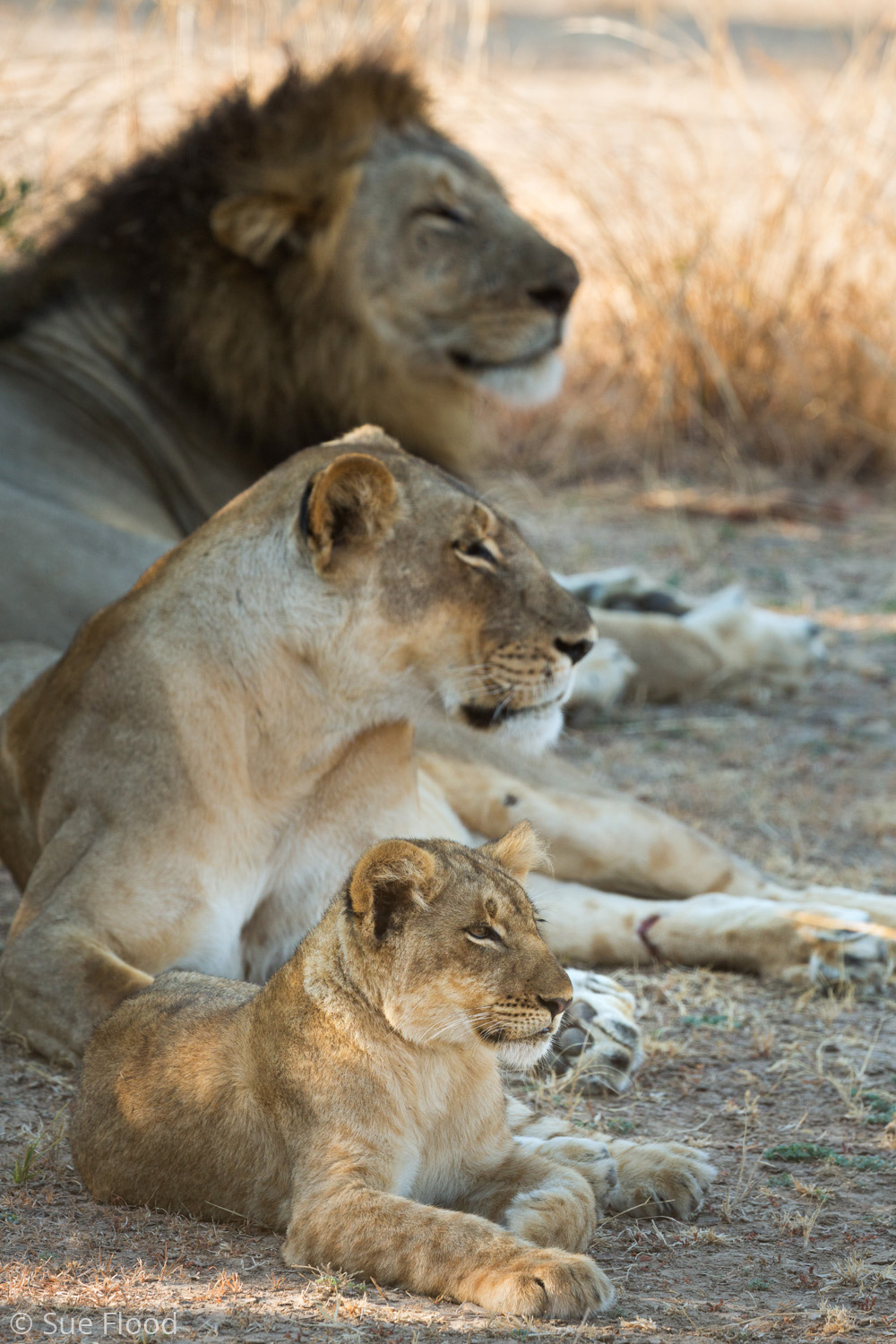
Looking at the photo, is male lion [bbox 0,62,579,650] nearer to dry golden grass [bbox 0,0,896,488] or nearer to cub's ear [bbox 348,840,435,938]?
dry golden grass [bbox 0,0,896,488]

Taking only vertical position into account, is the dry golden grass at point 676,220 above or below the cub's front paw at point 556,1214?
above

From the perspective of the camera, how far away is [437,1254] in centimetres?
A: 216

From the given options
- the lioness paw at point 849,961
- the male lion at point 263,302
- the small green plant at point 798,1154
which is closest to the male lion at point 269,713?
the small green plant at point 798,1154

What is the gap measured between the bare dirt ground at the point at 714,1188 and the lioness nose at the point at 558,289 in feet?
4.24

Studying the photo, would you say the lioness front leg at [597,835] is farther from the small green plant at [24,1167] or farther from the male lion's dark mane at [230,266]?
the male lion's dark mane at [230,266]

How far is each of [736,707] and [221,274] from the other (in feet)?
7.00

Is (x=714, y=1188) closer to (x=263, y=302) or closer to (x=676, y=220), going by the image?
(x=263, y=302)

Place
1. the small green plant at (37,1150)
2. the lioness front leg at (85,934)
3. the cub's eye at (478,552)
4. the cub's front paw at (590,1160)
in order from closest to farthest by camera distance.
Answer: the cub's front paw at (590,1160) → the small green plant at (37,1150) → the lioness front leg at (85,934) → the cub's eye at (478,552)

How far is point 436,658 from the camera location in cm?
304

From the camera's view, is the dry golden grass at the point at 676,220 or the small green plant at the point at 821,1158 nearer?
the small green plant at the point at 821,1158

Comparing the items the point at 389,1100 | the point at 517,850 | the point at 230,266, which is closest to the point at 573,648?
the point at 517,850

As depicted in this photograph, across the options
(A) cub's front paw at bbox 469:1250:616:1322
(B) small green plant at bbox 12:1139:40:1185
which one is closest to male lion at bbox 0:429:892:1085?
(B) small green plant at bbox 12:1139:40:1185

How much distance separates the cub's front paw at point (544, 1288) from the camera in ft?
6.89

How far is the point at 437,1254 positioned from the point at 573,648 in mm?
1235
